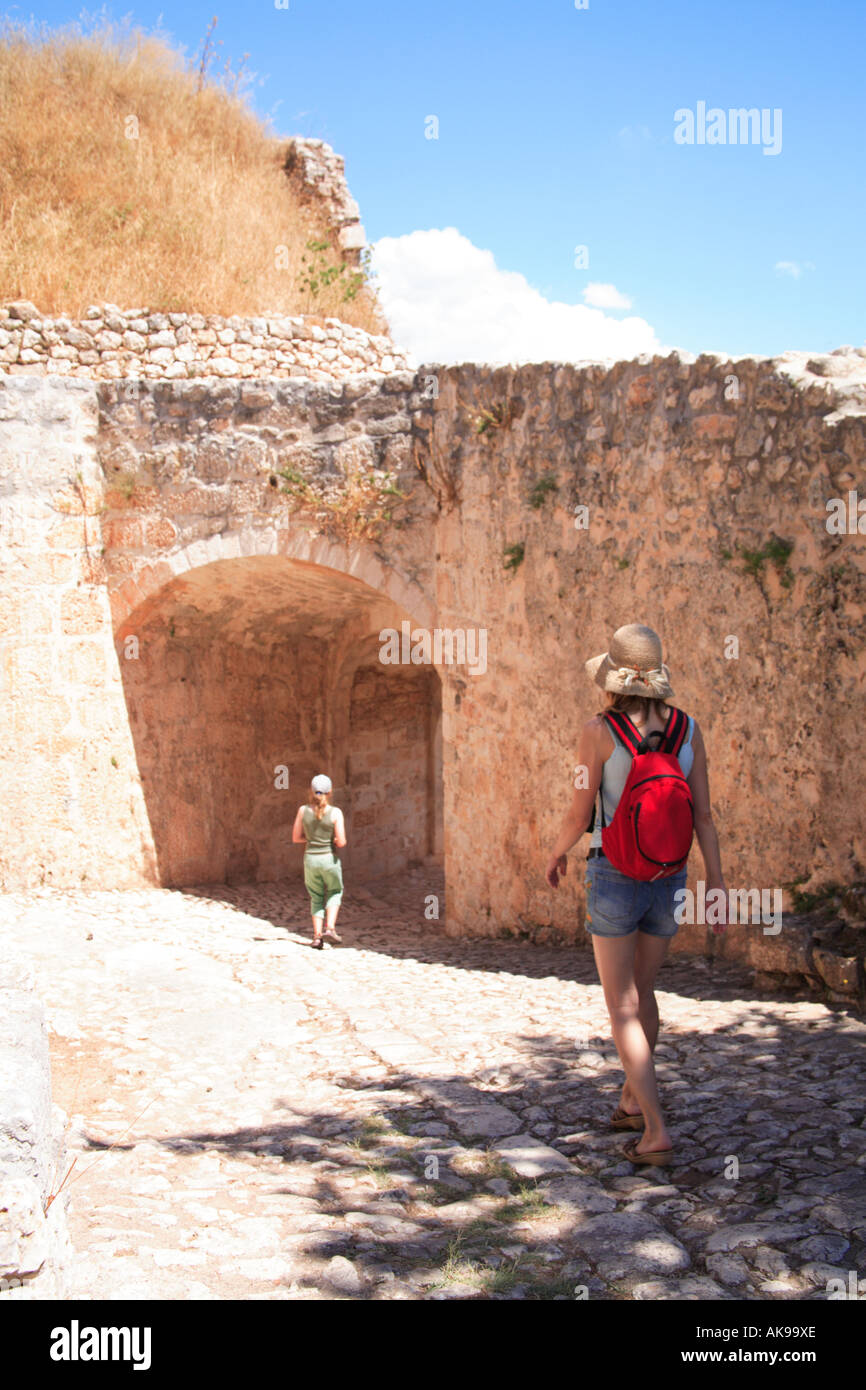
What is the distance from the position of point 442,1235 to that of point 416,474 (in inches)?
211

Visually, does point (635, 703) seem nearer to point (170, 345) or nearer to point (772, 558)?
point (772, 558)

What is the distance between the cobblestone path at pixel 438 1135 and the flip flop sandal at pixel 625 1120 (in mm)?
37

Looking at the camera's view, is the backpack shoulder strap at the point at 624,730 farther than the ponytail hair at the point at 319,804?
No

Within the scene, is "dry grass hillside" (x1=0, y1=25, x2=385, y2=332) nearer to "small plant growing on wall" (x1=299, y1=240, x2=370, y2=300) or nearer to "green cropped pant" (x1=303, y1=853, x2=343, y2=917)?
"small plant growing on wall" (x1=299, y1=240, x2=370, y2=300)

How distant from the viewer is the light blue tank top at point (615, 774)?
3.09 metres

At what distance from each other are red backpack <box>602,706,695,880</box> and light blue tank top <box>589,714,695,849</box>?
5cm

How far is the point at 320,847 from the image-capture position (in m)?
7.17

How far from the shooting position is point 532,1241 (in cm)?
266

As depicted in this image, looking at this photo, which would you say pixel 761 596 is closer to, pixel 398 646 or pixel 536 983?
pixel 536 983

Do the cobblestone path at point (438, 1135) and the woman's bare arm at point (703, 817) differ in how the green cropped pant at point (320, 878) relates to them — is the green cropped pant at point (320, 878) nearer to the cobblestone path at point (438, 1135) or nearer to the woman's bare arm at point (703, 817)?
the cobblestone path at point (438, 1135)

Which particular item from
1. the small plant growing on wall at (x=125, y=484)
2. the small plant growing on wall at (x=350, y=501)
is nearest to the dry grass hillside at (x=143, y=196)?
the small plant growing on wall at (x=125, y=484)

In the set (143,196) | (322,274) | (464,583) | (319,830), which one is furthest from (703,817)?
(143,196)

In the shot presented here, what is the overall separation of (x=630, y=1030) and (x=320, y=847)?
14.0 feet
